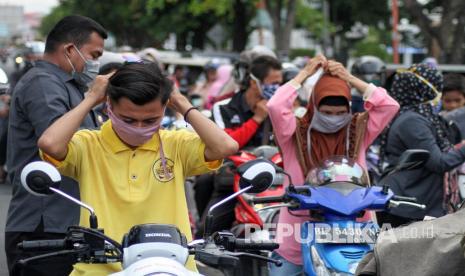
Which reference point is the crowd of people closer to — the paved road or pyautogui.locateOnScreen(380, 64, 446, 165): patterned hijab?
pyautogui.locateOnScreen(380, 64, 446, 165): patterned hijab

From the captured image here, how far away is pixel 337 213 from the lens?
5215mm

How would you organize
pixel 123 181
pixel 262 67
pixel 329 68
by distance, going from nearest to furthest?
pixel 123 181 → pixel 329 68 → pixel 262 67

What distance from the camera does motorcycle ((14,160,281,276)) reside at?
3568 mm

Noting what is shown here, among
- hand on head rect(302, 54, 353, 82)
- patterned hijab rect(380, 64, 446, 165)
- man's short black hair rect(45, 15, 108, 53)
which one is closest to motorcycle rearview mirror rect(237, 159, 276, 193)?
man's short black hair rect(45, 15, 108, 53)

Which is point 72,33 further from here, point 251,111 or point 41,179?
point 251,111

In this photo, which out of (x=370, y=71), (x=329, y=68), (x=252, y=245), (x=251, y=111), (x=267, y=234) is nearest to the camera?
(x=252, y=245)

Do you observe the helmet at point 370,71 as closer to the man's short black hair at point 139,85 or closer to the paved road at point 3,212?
the paved road at point 3,212

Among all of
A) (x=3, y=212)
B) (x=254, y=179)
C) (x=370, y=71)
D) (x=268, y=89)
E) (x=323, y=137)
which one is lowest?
(x=3, y=212)

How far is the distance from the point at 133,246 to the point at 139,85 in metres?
0.74

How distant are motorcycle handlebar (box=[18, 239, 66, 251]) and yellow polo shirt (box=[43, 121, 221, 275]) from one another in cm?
47

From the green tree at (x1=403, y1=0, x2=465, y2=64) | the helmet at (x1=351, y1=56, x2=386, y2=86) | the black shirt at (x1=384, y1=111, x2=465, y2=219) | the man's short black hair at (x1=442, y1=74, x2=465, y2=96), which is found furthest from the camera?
the green tree at (x1=403, y1=0, x2=465, y2=64)

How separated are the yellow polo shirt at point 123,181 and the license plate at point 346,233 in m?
1.05

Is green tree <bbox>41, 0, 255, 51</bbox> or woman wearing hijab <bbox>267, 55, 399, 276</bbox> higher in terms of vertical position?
woman wearing hijab <bbox>267, 55, 399, 276</bbox>

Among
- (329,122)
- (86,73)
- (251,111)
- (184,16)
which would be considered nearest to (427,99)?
(251,111)
